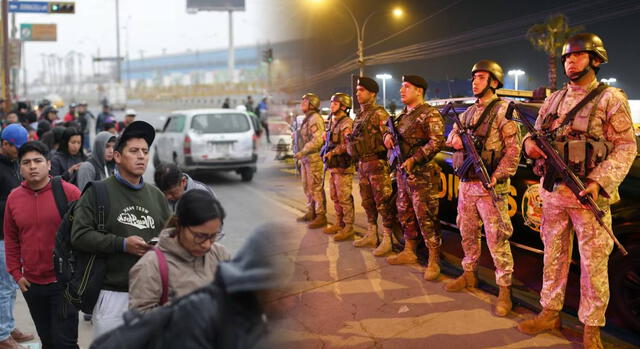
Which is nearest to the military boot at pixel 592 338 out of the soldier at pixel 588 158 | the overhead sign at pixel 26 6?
the soldier at pixel 588 158

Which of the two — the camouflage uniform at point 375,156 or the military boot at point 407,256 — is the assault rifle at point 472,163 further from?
the camouflage uniform at point 375,156

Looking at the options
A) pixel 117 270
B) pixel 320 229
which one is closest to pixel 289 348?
pixel 117 270

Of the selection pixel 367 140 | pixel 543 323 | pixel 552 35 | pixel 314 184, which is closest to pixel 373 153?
pixel 367 140

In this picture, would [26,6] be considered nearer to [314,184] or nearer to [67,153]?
[314,184]

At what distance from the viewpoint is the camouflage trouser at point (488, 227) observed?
4.75 m

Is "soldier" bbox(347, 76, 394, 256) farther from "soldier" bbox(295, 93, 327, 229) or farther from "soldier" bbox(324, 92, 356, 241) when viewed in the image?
"soldier" bbox(295, 93, 327, 229)

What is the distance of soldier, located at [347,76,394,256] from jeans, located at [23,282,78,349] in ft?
11.9

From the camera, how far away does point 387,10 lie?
763 inches

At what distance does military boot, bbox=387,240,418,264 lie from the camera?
6152 mm

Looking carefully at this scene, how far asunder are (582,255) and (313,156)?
5.01 meters

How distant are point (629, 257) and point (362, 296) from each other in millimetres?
2163

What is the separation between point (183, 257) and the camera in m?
2.20

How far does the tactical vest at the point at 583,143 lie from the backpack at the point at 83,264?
113 inches

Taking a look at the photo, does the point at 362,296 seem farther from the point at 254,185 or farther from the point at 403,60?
the point at 403,60
